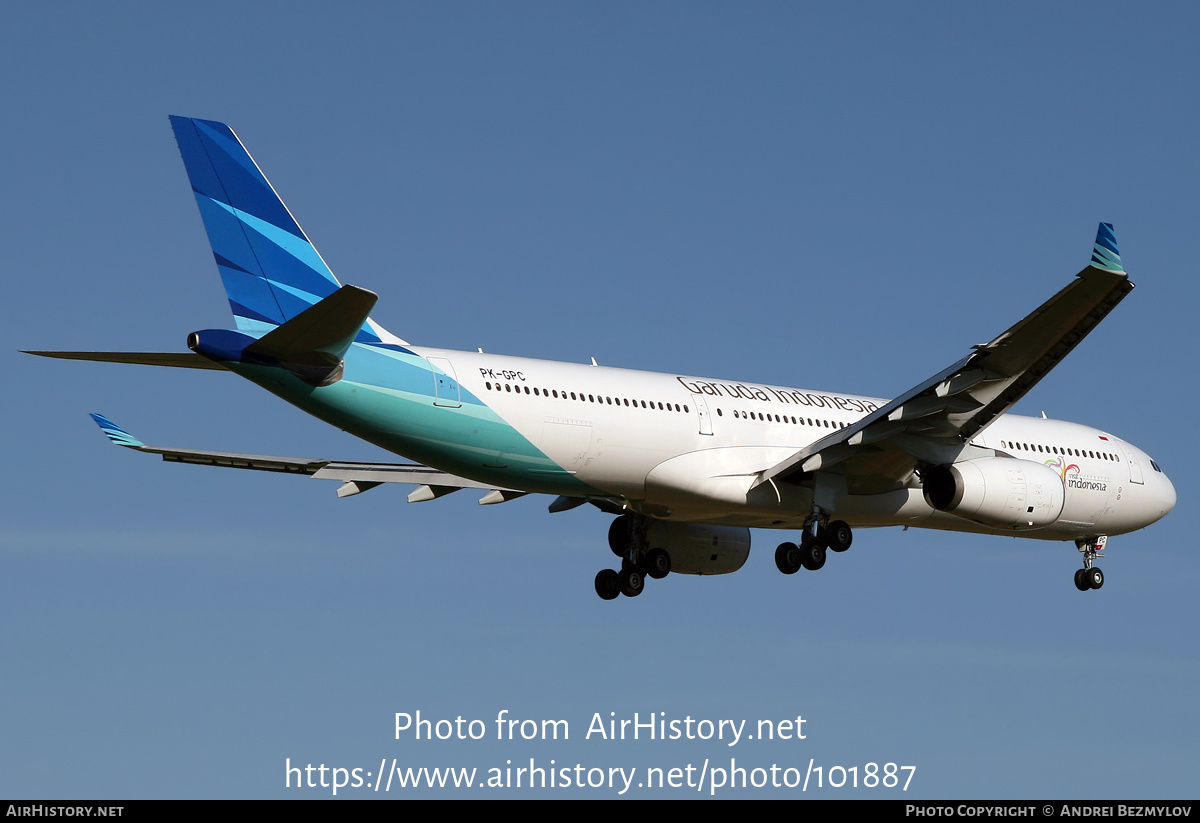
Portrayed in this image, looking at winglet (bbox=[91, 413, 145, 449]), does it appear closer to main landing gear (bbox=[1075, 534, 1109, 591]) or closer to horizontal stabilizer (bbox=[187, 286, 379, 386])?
horizontal stabilizer (bbox=[187, 286, 379, 386])

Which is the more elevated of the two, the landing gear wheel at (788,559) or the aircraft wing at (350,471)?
the aircraft wing at (350,471)

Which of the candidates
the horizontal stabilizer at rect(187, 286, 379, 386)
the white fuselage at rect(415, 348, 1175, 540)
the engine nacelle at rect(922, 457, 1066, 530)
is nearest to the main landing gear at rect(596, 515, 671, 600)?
the white fuselage at rect(415, 348, 1175, 540)

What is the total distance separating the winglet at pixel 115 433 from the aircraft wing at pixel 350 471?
0.84 ft

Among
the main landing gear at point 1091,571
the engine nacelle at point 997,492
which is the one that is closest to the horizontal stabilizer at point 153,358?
the engine nacelle at point 997,492

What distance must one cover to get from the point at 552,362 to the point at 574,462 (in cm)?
183

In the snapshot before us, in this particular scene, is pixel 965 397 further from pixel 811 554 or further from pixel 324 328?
pixel 324 328

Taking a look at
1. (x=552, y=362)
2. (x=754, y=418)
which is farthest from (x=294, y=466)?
(x=754, y=418)

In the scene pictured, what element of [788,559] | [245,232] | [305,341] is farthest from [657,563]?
[245,232]

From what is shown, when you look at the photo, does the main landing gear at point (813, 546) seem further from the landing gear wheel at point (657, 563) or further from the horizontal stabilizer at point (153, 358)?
the horizontal stabilizer at point (153, 358)

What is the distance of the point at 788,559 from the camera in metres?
27.9

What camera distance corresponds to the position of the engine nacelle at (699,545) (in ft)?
102

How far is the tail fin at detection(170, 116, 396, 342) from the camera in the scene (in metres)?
23.9

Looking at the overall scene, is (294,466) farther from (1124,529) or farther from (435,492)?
(1124,529)
